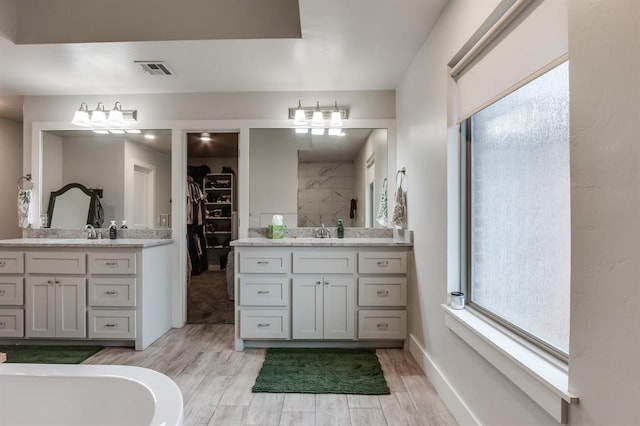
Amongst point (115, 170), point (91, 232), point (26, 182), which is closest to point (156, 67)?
point (115, 170)

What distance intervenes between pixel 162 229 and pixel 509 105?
3.14 m

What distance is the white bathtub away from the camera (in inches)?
45.9

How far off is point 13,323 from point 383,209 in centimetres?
337

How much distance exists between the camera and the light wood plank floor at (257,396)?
71.1 inches

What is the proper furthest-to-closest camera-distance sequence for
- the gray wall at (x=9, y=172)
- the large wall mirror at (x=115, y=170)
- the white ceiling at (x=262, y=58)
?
the gray wall at (x=9, y=172) < the large wall mirror at (x=115, y=170) < the white ceiling at (x=262, y=58)

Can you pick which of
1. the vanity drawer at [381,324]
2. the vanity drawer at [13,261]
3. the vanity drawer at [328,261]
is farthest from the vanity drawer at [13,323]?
the vanity drawer at [381,324]

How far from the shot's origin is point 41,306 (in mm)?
2783

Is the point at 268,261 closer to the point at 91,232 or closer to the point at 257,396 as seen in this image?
the point at 257,396

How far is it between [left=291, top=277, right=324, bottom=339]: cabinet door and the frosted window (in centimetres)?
126

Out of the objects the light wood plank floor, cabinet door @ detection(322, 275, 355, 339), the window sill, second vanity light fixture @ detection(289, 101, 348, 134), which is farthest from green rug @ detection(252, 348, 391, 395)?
second vanity light fixture @ detection(289, 101, 348, 134)

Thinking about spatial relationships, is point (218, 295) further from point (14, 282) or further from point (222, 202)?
point (14, 282)

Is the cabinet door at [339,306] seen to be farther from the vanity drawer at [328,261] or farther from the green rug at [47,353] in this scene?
the green rug at [47,353]

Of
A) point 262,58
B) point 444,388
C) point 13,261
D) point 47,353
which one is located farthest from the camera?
point 13,261

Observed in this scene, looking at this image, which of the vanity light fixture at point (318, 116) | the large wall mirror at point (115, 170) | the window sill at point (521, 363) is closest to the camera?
the window sill at point (521, 363)
